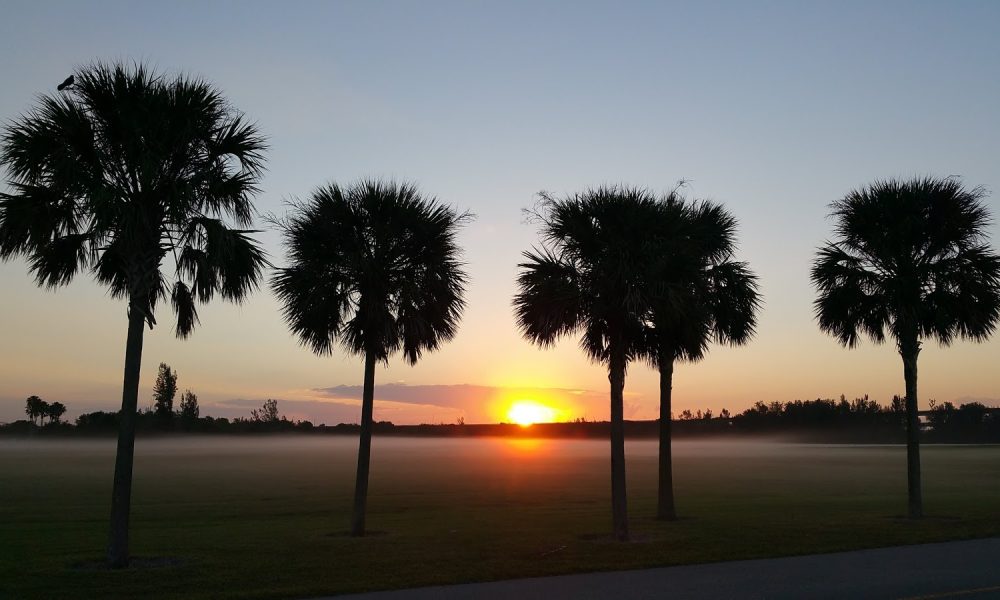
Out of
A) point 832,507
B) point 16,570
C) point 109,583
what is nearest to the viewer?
point 109,583

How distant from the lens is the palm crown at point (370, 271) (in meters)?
24.8

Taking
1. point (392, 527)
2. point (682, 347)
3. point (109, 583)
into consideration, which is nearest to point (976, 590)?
point (682, 347)

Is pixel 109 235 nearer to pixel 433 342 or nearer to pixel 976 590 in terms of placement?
pixel 433 342

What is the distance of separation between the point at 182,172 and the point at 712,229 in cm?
1783

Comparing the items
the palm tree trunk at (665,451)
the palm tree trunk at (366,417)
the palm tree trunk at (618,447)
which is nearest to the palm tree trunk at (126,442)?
the palm tree trunk at (366,417)

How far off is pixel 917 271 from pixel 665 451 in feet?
32.2

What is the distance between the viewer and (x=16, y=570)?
17.2 meters

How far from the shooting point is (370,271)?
24.6 m

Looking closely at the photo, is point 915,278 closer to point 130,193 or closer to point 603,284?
point 603,284

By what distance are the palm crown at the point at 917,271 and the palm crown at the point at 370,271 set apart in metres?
13.4

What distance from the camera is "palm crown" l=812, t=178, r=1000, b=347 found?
2758 centimetres

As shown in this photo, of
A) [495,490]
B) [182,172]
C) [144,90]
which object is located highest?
[144,90]

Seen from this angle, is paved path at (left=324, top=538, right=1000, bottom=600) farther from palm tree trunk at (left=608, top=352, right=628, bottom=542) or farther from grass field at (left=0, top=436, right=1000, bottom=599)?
palm tree trunk at (left=608, top=352, right=628, bottom=542)

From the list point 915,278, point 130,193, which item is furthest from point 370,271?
point 915,278
